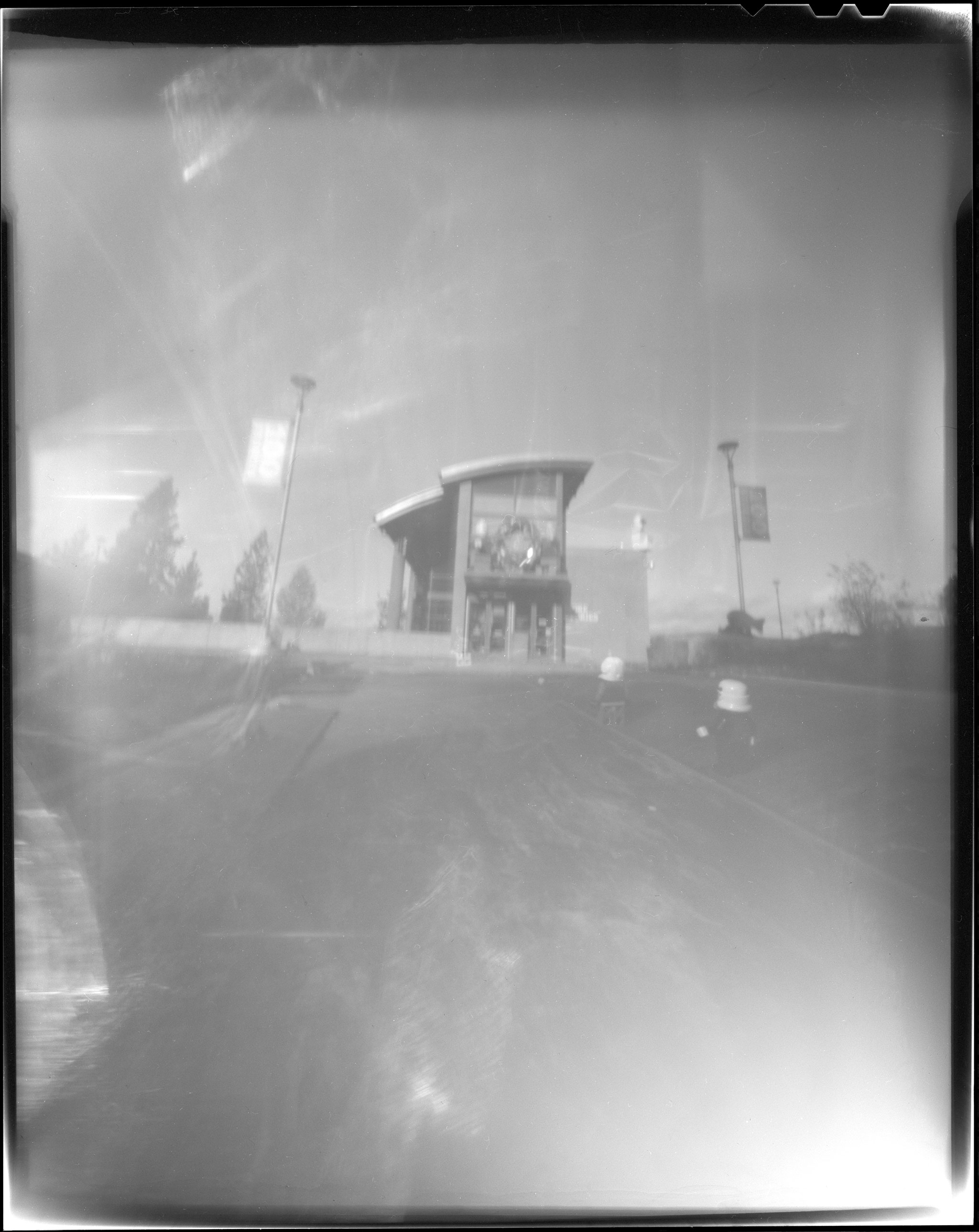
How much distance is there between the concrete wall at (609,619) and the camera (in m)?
1.33

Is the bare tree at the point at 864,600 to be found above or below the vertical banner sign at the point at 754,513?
below

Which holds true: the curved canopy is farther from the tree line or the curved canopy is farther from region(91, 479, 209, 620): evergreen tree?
region(91, 479, 209, 620): evergreen tree

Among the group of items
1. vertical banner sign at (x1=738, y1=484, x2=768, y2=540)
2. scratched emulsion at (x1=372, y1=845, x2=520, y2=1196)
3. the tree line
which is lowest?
scratched emulsion at (x1=372, y1=845, x2=520, y2=1196)

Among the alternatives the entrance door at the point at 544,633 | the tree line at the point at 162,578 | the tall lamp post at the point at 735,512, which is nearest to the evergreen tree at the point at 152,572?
the tree line at the point at 162,578

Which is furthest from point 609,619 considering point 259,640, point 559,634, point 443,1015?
point 443,1015

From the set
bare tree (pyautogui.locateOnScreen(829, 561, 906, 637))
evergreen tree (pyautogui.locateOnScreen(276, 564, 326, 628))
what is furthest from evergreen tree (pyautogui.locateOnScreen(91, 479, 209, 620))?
bare tree (pyautogui.locateOnScreen(829, 561, 906, 637))

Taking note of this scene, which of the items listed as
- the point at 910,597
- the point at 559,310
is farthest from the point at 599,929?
the point at 559,310

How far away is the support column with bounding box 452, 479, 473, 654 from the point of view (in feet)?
4.39

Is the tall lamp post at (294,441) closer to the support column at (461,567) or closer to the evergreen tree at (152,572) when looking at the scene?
the evergreen tree at (152,572)

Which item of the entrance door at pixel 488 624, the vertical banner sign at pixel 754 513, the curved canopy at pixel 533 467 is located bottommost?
the entrance door at pixel 488 624

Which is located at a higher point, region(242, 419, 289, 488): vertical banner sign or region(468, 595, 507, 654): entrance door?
region(242, 419, 289, 488): vertical banner sign

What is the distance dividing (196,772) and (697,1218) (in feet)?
4.06

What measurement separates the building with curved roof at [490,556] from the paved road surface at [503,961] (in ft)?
0.31

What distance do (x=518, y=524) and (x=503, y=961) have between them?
0.80m
